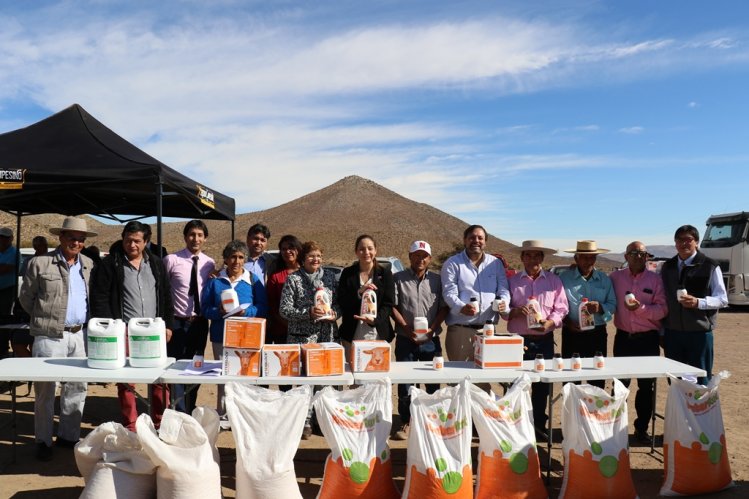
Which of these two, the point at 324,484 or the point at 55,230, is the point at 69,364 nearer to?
the point at 55,230

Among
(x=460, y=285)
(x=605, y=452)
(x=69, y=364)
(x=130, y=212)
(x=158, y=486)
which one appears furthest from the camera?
(x=130, y=212)

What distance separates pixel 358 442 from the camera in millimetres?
3477

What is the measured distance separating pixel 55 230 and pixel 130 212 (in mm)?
3493

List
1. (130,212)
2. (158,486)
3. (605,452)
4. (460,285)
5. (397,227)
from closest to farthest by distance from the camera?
(158,486)
(605,452)
(460,285)
(130,212)
(397,227)

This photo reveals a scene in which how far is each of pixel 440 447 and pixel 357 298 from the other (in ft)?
4.67

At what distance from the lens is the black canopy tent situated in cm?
509

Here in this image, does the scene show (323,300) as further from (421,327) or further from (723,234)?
(723,234)

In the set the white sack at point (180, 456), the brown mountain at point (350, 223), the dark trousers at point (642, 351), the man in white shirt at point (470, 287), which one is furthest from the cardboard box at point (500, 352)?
the brown mountain at point (350, 223)

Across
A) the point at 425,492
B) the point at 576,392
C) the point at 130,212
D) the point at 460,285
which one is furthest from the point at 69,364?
the point at 130,212

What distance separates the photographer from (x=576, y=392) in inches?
143

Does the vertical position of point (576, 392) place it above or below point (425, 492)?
above

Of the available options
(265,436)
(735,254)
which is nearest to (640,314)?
(265,436)

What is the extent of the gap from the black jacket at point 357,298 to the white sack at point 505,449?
1144 mm

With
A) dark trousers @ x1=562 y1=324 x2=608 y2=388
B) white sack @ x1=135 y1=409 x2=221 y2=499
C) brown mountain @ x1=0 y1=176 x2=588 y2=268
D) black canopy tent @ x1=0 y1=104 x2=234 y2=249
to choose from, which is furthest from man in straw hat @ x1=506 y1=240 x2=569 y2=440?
brown mountain @ x1=0 y1=176 x2=588 y2=268
